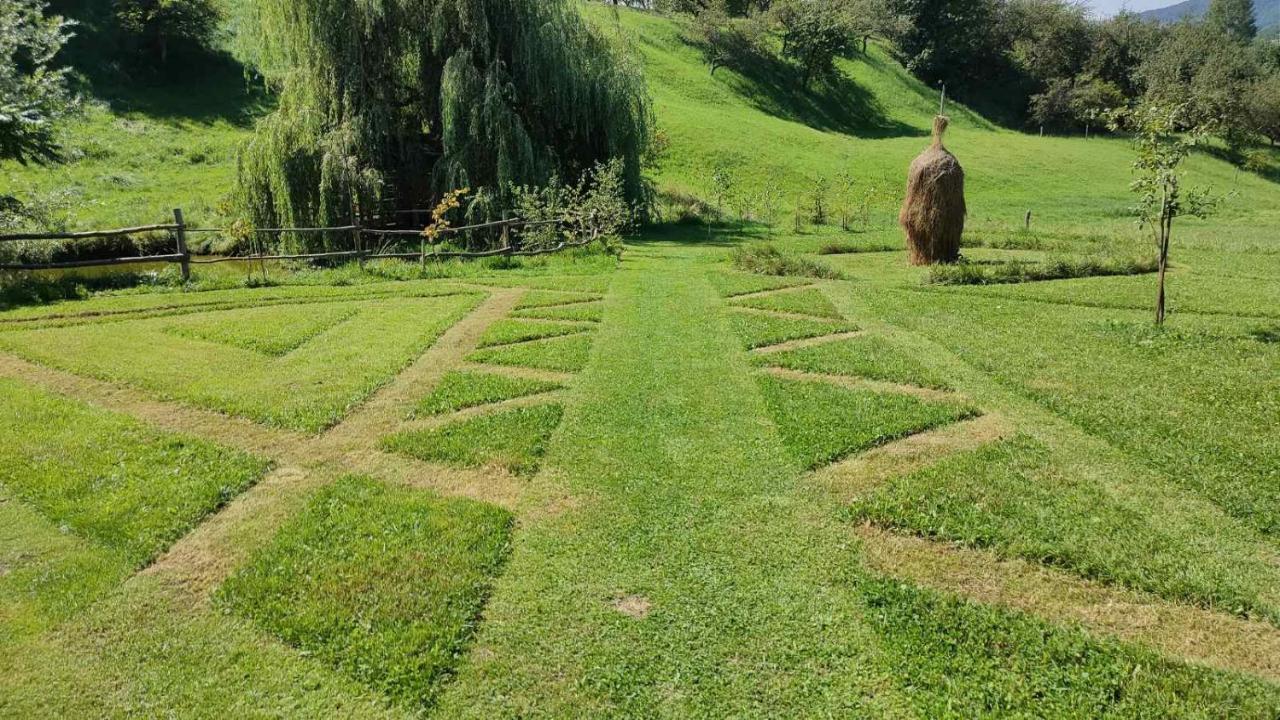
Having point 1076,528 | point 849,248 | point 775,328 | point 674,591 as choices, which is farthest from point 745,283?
point 674,591

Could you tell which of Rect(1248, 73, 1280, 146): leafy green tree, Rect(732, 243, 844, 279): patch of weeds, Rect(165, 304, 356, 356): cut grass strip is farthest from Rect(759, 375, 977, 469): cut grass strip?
Rect(1248, 73, 1280, 146): leafy green tree

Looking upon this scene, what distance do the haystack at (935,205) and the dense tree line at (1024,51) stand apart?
34075mm

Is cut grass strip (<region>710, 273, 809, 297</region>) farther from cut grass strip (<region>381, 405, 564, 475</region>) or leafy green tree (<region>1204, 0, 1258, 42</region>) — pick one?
leafy green tree (<region>1204, 0, 1258, 42</region>)

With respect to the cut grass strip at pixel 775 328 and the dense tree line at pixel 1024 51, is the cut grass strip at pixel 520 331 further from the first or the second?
the dense tree line at pixel 1024 51

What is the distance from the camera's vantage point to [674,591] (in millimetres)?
4379

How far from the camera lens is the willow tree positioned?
667 inches

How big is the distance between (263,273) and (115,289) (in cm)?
267

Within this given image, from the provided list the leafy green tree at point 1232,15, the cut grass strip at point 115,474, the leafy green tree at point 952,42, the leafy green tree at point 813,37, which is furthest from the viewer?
the leafy green tree at point 1232,15

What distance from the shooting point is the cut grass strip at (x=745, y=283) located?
44.3 feet

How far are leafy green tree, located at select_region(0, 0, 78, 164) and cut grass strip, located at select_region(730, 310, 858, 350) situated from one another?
1206 centimetres

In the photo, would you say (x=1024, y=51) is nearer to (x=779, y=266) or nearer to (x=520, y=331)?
(x=779, y=266)

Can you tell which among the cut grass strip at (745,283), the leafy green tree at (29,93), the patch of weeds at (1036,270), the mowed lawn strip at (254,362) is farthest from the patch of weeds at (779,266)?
the leafy green tree at (29,93)

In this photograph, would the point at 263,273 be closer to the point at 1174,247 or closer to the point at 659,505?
the point at 659,505

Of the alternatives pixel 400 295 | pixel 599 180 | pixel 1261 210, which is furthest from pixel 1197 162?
pixel 400 295
